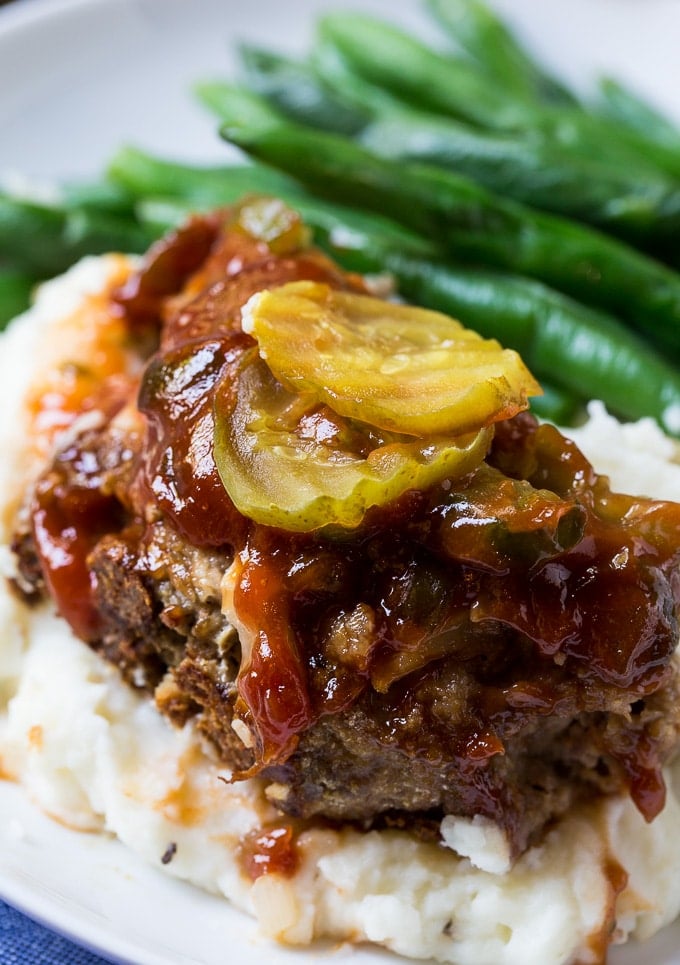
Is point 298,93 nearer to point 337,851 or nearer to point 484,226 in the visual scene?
point 484,226

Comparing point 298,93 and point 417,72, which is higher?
point 417,72

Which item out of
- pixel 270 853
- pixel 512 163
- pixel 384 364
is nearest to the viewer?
pixel 384 364

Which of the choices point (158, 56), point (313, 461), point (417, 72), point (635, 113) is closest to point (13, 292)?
point (158, 56)

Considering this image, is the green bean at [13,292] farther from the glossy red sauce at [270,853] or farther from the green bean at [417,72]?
the glossy red sauce at [270,853]

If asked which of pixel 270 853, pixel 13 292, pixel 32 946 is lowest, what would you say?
pixel 32 946

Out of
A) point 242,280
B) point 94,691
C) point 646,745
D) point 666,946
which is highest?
point 242,280

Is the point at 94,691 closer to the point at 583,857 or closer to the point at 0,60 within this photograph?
the point at 583,857

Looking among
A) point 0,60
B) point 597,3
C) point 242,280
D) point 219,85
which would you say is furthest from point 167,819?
point 597,3
